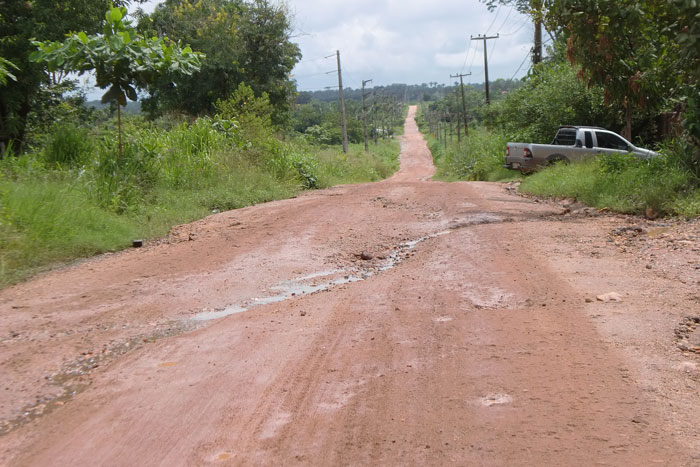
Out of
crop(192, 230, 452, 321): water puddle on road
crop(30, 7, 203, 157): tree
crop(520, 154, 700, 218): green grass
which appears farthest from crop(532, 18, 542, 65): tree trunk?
crop(192, 230, 452, 321): water puddle on road

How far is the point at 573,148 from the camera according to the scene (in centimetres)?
1878

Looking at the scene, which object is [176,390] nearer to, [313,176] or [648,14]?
[648,14]

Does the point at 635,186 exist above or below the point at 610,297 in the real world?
above

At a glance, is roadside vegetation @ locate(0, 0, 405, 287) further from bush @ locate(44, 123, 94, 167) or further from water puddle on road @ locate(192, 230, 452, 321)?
water puddle on road @ locate(192, 230, 452, 321)

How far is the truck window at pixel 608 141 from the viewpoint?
18281mm

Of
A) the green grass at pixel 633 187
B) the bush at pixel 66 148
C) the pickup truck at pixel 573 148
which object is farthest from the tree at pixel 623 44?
the bush at pixel 66 148

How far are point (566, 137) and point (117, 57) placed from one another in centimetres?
1370

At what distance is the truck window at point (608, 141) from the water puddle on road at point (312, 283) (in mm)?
12405

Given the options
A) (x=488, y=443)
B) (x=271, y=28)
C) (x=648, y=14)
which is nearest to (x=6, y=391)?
(x=488, y=443)

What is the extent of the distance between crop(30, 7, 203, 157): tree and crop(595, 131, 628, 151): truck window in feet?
40.5

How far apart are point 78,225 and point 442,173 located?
35.0 m

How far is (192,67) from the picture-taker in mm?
12344

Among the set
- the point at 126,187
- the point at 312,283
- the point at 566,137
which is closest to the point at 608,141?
the point at 566,137

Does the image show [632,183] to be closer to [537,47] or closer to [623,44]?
[623,44]
